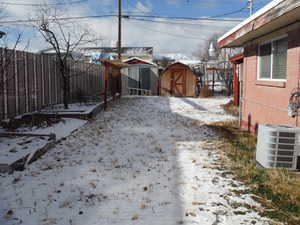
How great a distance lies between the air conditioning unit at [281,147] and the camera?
12.9 feet

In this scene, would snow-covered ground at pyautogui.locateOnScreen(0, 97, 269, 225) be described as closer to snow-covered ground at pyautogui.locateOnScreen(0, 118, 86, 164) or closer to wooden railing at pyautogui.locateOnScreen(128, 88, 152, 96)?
snow-covered ground at pyautogui.locateOnScreen(0, 118, 86, 164)

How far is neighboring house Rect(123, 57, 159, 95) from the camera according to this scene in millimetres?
19844

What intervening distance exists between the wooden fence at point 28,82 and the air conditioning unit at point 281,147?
16.1 feet

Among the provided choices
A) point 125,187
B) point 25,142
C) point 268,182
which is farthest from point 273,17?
point 25,142

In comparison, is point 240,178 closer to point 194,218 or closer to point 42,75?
point 194,218

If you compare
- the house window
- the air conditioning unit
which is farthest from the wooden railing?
the air conditioning unit

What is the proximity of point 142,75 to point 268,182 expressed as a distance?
17046 millimetres

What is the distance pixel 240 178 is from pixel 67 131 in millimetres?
4250

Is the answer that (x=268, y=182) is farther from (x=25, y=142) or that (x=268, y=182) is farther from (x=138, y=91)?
(x=138, y=91)

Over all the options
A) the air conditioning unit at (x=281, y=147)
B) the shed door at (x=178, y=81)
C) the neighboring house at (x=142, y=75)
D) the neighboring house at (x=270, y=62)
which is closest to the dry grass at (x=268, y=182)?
the air conditioning unit at (x=281, y=147)

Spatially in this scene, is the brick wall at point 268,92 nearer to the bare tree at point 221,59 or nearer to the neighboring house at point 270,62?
the neighboring house at point 270,62

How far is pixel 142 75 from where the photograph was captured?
2009 centimetres

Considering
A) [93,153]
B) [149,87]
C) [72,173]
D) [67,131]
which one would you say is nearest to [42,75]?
[67,131]

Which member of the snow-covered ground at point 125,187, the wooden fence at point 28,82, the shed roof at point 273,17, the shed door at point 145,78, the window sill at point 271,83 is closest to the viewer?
the snow-covered ground at point 125,187
